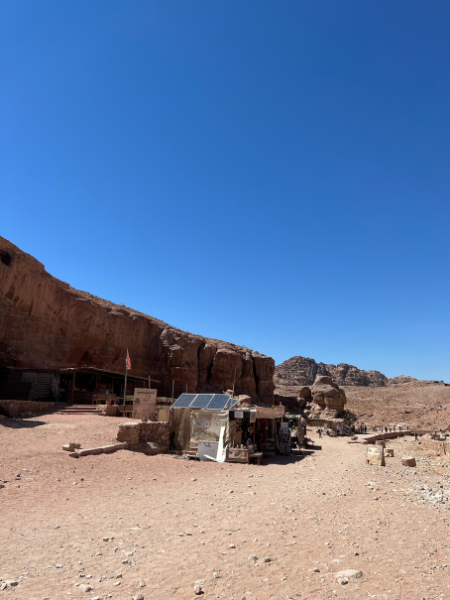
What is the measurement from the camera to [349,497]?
1080 centimetres

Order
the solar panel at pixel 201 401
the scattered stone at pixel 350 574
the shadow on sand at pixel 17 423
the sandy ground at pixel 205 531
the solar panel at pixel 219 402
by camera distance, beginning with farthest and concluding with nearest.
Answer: the solar panel at pixel 201 401 < the solar panel at pixel 219 402 < the shadow on sand at pixel 17 423 < the scattered stone at pixel 350 574 < the sandy ground at pixel 205 531

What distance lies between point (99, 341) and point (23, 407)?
21213mm

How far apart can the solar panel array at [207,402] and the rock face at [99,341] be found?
2029cm

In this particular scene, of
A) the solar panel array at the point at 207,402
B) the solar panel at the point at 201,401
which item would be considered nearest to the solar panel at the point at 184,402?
the solar panel array at the point at 207,402

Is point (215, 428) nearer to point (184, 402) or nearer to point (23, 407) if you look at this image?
point (184, 402)

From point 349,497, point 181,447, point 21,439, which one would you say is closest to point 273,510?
point 349,497

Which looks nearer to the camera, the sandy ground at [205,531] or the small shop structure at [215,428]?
the sandy ground at [205,531]

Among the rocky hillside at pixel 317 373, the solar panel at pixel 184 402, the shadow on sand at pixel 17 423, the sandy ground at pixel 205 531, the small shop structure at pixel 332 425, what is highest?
the rocky hillside at pixel 317 373

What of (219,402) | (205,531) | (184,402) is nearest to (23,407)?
(184,402)

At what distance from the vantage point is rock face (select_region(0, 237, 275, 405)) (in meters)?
33.2

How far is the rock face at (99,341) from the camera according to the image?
33188mm

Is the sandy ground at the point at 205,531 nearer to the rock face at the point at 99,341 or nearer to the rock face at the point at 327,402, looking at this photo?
the rock face at the point at 99,341

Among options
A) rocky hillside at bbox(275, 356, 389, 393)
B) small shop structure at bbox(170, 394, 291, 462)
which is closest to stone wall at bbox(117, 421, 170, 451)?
small shop structure at bbox(170, 394, 291, 462)

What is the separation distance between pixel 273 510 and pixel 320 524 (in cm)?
135
